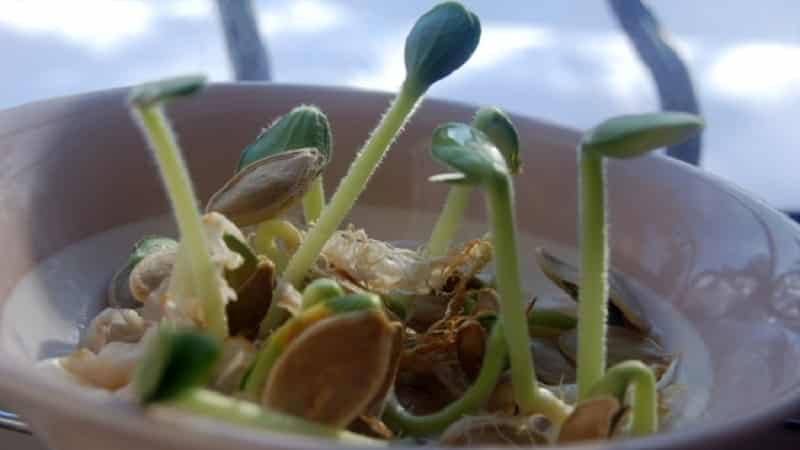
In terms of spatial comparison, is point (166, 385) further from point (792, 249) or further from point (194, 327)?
point (792, 249)

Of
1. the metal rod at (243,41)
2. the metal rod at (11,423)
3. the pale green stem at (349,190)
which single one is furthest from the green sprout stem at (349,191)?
the metal rod at (243,41)

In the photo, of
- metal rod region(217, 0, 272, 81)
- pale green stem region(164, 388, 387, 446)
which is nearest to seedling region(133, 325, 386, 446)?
pale green stem region(164, 388, 387, 446)

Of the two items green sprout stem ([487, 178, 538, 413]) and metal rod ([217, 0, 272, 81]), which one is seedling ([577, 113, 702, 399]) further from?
metal rod ([217, 0, 272, 81])

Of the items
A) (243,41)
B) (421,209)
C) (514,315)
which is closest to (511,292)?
(514,315)

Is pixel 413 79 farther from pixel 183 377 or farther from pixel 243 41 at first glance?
pixel 243 41

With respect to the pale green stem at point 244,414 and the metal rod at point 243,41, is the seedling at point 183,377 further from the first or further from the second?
the metal rod at point 243,41

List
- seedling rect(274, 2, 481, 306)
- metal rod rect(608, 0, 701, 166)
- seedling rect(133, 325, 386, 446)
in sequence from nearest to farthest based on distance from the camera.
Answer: seedling rect(133, 325, 386, 446)
seedling rect(274, 2, 481, 306)
metal rod rect(608, 0, 701, 166)
